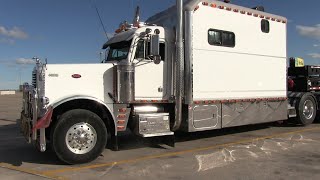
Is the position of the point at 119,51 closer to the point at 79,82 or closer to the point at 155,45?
the point at 155,45

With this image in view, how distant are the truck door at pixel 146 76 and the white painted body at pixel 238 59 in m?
0.93

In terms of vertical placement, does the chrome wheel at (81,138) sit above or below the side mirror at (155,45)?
below

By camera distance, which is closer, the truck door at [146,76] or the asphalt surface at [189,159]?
the asphalt surface at [189,159]

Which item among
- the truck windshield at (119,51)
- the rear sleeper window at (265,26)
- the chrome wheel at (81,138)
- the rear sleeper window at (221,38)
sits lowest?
the chrome wheel at (81,138)

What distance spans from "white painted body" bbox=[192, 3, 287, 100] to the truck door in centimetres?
93

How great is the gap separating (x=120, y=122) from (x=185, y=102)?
174 cm

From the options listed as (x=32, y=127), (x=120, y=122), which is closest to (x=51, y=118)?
(x=32, y=127)

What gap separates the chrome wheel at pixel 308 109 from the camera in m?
13.9

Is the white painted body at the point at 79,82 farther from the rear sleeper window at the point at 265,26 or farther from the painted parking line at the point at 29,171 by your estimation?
the rear sleeper window at the point at 265,26

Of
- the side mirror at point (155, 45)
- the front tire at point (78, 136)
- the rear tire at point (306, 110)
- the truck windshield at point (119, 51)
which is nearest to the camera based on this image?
the front tire at point (78, 136)

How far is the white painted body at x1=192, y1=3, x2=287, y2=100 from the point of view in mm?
9844

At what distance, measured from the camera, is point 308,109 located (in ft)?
46.2

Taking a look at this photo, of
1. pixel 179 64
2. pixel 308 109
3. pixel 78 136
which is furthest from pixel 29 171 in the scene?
pixel 308 109

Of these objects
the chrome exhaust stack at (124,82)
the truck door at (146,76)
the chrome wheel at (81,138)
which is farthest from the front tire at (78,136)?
the truck door at (146,76)
